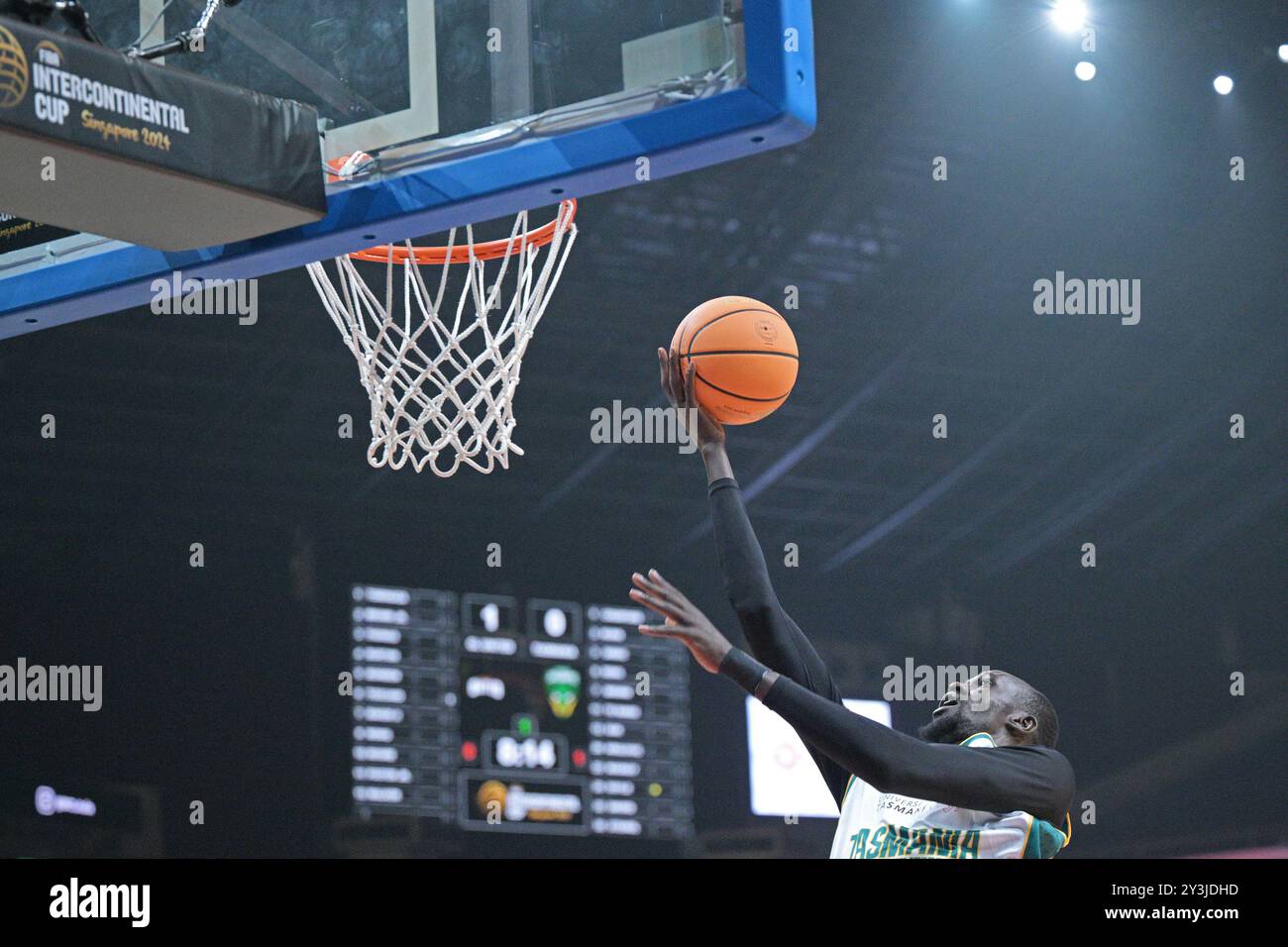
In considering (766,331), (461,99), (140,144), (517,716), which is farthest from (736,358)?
(517,716)

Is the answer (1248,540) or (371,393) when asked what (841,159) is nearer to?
(1248,540)

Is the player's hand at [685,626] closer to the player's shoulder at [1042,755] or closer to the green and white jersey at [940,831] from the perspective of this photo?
the green and white jersey at [940,831]

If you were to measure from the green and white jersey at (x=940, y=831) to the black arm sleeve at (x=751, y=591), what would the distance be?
156mm

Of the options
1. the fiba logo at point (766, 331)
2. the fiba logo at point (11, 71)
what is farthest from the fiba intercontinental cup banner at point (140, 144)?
the fiba logo at point (766, 331)

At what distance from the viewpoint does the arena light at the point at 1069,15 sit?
8.35m

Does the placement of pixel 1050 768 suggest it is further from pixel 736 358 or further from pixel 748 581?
pixel 736 358

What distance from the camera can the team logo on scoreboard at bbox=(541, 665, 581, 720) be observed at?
7445 mm

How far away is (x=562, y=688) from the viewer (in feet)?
24.5

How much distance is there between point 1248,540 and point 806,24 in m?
6.19

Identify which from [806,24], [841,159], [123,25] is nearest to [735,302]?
[806,24]

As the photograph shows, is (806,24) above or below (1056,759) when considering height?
above

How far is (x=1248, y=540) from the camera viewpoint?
8.80 meters

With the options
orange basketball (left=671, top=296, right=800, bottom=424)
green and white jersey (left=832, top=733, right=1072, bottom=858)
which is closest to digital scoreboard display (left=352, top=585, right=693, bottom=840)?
orange basketball (left=671, top=296, right=800, bottom=424)

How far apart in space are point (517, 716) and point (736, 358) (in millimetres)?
3989
